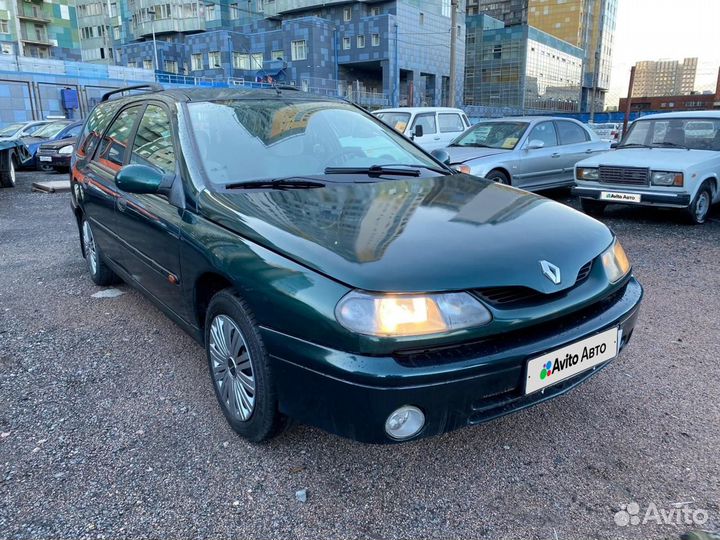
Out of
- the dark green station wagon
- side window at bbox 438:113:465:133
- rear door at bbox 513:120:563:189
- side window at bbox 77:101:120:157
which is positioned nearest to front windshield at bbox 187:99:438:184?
the dark green station wagon

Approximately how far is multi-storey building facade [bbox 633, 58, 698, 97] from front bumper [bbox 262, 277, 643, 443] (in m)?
63.3

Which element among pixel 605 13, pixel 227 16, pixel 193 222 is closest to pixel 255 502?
pixel 193 222

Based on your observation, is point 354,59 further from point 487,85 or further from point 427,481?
point 427,481

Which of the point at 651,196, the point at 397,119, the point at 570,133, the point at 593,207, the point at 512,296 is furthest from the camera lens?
the point at 397,119

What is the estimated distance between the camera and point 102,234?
13.5 ft

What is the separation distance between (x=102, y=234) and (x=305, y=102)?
192 centimetres

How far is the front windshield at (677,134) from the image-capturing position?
7414mm

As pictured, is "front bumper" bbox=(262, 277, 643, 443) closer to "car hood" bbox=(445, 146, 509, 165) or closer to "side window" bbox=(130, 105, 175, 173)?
"side window" bbox=(130, 105, 175, 173)

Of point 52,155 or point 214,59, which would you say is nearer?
point 52,155

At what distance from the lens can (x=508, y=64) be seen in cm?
7044

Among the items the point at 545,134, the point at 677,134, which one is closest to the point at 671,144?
the point at 677,134

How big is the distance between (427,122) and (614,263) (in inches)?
384

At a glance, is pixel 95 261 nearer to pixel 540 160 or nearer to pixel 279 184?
pixel 279 184

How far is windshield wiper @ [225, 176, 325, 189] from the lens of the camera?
268 centimetres
